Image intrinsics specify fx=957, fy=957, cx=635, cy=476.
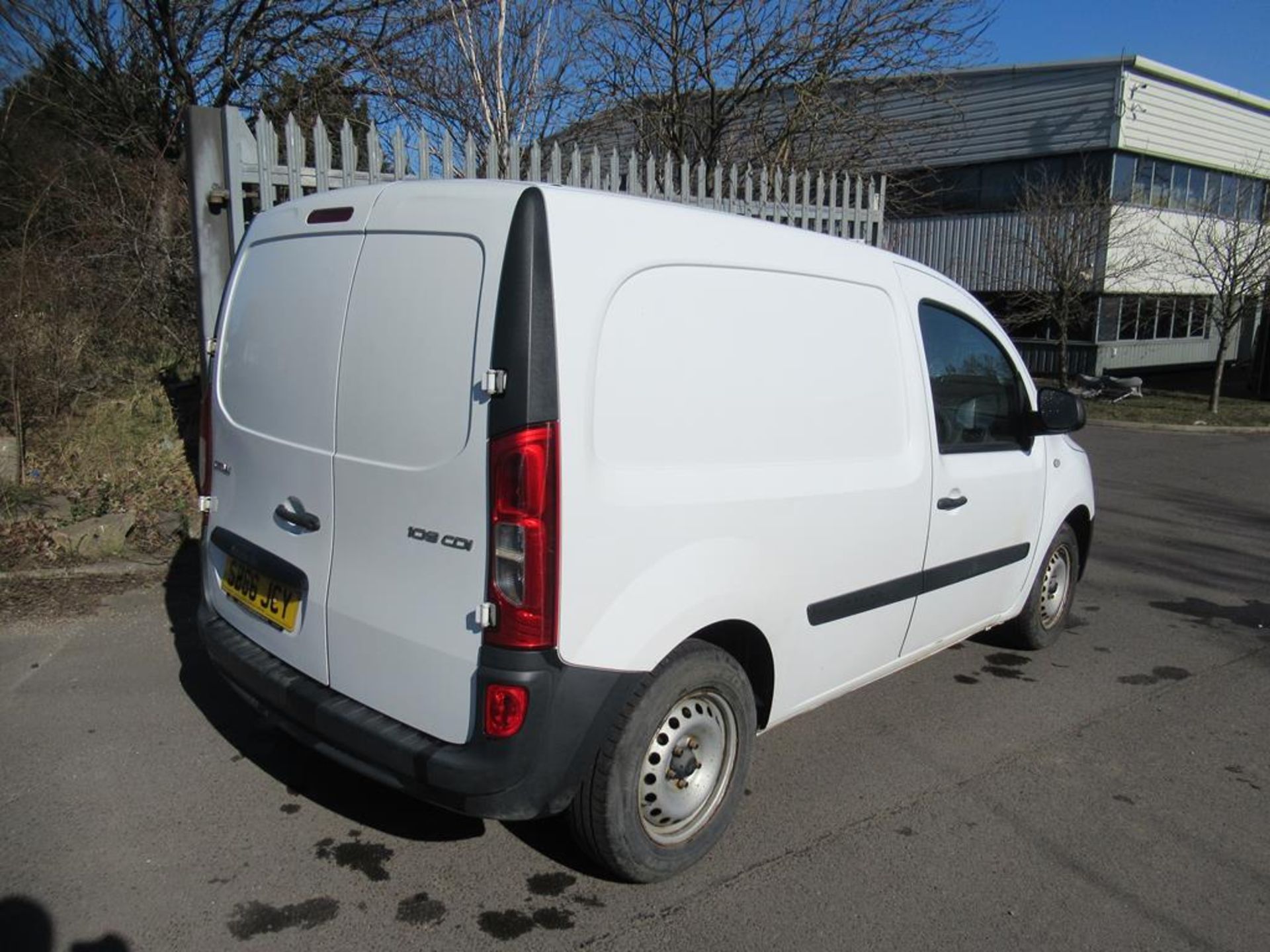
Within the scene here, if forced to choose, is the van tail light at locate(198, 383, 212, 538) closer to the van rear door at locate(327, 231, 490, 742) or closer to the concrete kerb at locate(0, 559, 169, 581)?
the van rear door at locate(327, 231, 490, 742)

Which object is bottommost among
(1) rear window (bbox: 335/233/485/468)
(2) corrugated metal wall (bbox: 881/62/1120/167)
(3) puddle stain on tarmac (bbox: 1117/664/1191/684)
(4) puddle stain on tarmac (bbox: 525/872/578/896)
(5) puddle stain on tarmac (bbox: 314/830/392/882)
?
(4) puddle stain on tarmac (bbox: 525/872/578/896)

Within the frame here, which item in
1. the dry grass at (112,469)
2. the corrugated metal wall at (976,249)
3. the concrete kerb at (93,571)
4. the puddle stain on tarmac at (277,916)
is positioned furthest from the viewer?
the corrugated metal wall at (976,249)

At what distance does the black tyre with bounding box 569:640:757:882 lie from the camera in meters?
2.71

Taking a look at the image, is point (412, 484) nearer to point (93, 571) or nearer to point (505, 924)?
point (505, 924)

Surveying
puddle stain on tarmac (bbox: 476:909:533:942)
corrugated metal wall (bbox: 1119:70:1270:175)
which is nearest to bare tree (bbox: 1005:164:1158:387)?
corrugated metal wall (bbox: 1119:70:1270:175)

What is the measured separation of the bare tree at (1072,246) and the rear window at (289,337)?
18.6 metres

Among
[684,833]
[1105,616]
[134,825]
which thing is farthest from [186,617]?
[1105,616]

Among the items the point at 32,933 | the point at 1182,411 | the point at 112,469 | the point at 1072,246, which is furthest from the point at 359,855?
the point at 1072,246

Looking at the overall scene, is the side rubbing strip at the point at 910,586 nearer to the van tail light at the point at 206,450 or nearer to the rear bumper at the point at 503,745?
the rear bumper at the point at 503,745

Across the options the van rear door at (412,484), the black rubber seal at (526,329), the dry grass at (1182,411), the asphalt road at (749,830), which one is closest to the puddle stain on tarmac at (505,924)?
the asphalt road at (749,830)

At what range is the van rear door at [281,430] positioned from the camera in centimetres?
289

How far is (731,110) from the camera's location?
36.0 ft

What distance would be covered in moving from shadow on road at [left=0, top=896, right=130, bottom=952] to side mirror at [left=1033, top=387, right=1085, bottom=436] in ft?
13.0

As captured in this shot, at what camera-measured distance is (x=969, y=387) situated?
4.12 m
